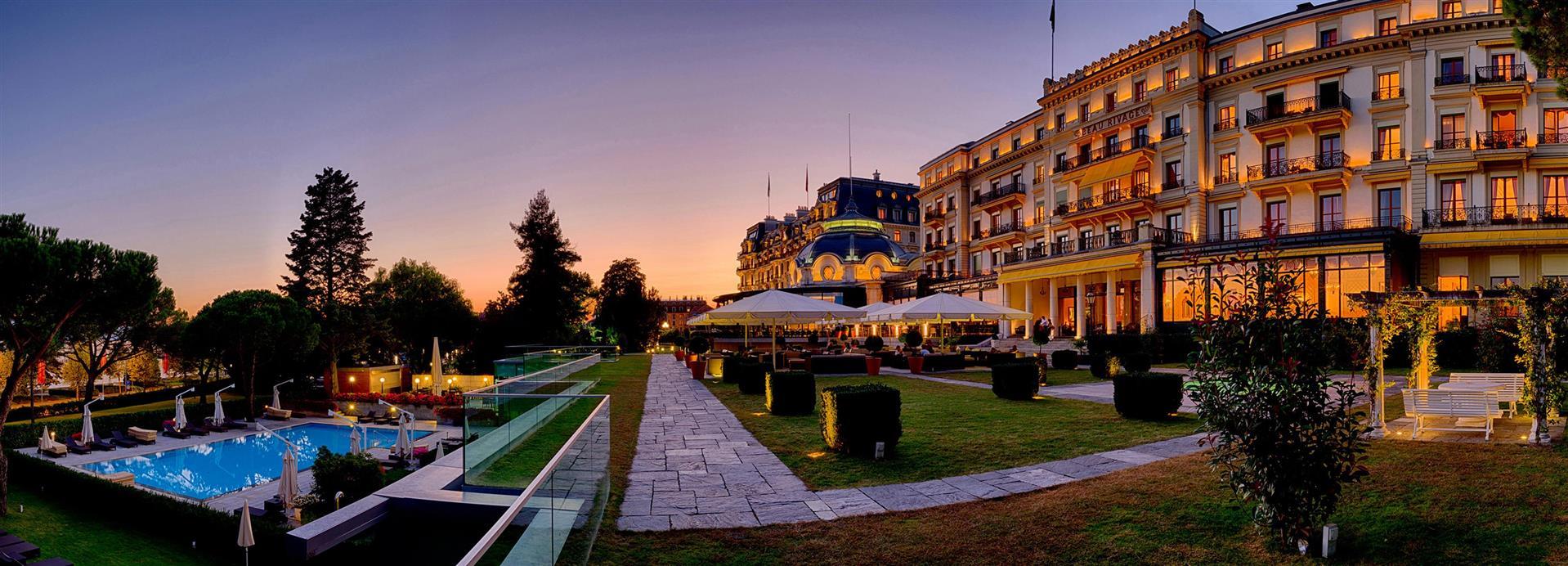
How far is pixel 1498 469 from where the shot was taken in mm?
7016

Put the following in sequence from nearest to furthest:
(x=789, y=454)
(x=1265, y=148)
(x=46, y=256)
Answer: (x=789, y=454)
(x=46, y=256)
(x=1265, y=148)

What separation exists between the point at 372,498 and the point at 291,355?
3428 cm

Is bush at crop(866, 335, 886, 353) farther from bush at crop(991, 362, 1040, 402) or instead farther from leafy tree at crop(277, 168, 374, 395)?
leafy tree at crop(277, 168, 374, 395)

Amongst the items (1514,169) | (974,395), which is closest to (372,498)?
(974,395)

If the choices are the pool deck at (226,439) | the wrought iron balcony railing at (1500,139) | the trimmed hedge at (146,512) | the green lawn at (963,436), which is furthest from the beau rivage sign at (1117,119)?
the trimmed hedge at (146,512)

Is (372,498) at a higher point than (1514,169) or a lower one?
lower

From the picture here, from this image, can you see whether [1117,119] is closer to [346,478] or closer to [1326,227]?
[1326,227]

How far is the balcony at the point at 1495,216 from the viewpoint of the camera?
27719mm

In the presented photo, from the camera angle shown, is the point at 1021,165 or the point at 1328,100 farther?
the point at 1021,165

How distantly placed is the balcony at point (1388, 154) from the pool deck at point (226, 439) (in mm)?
37632

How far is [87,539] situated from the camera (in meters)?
12.0

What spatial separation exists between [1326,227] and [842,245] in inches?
1646

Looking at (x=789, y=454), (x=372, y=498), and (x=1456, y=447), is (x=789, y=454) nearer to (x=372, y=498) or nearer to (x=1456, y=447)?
(x=372, y=498)

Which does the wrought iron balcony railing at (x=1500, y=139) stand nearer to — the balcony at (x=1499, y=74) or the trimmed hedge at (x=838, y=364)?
the balcony at (x=1499, y=74)
